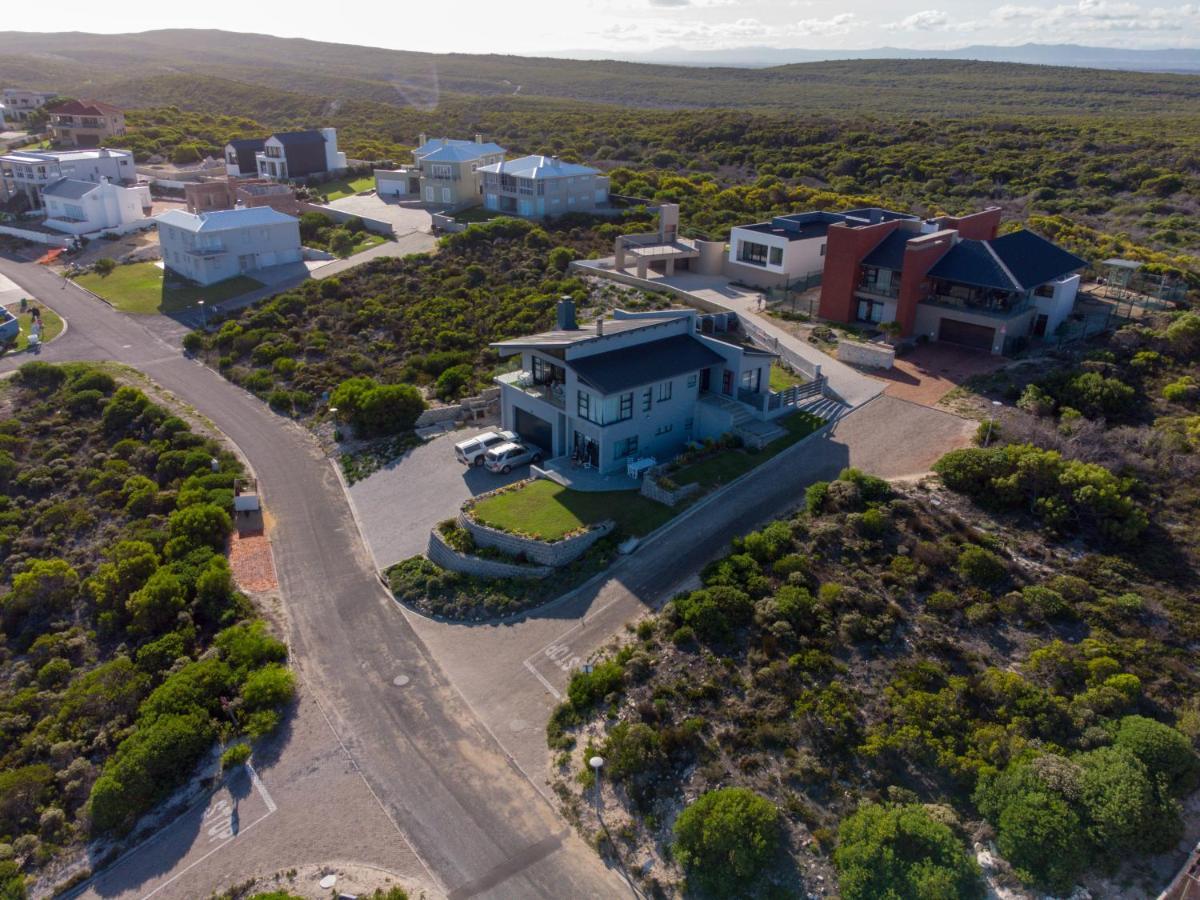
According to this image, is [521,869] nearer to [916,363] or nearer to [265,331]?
[916,363]

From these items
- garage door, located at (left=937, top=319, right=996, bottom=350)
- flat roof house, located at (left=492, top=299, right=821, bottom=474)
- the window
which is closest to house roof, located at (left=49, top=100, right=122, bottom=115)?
flat roof house, located at (left=492, top=299, right=821, bottom=474)

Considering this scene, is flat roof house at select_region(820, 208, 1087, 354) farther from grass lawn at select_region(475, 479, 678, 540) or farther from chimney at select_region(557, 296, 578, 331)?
grass lawn at select_region(475, 479, 678, 540)

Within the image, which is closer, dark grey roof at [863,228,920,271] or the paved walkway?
the paved walkway

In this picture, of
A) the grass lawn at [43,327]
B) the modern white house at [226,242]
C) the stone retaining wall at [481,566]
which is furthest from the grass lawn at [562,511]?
the modern white house at [226,242]

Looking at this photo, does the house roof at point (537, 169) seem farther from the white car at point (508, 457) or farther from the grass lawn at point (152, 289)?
the white car at point (508, 457)

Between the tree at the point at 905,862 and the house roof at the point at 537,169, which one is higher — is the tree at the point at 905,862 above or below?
below

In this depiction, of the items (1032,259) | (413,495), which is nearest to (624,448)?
(413,495)
